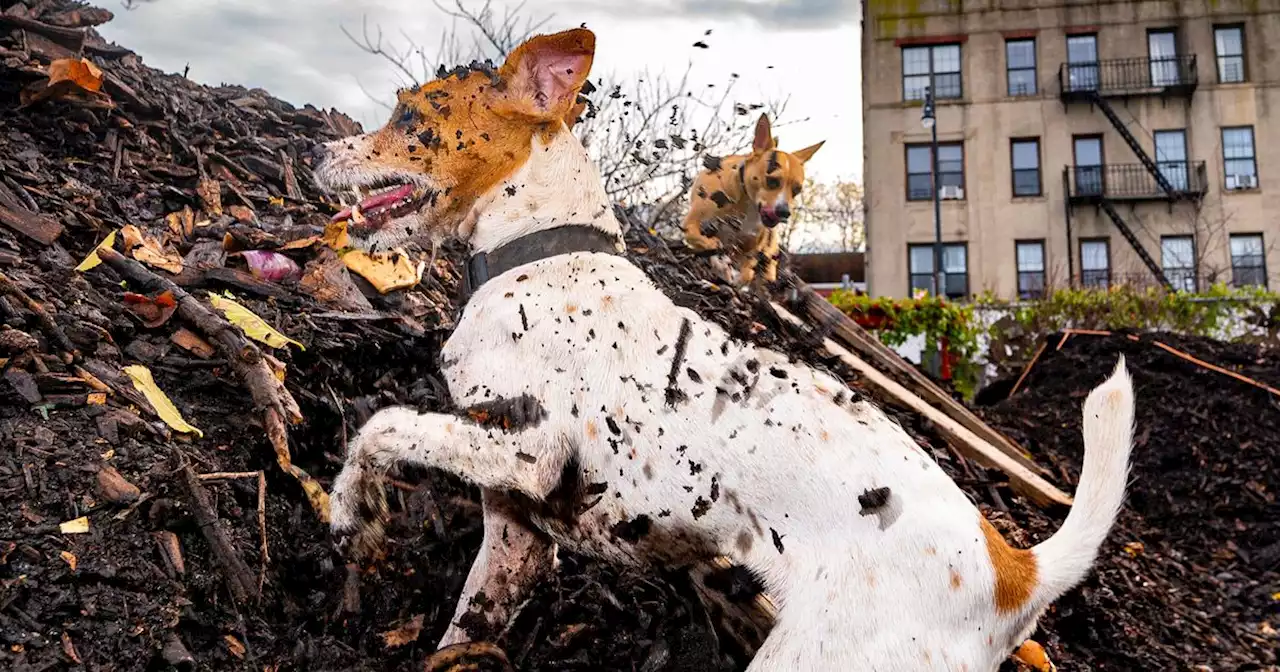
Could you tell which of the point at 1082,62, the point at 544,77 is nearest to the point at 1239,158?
the point at 1082,62

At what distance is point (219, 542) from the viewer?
2943 mm

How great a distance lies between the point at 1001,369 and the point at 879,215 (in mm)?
15245

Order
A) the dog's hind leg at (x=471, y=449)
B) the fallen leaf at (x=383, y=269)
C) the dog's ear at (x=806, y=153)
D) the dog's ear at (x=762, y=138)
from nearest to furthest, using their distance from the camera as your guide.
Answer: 1. the dog's hind leg at (x=471, y=449)
2. the fallen leaf at (x=383, y=269)
3. the dog's ear at (x=762, y=138)
4. the dog's ear at (x=806, y=153)

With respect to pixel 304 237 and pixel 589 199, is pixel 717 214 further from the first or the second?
pixel 589 199

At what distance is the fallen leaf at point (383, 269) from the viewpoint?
4922 mm

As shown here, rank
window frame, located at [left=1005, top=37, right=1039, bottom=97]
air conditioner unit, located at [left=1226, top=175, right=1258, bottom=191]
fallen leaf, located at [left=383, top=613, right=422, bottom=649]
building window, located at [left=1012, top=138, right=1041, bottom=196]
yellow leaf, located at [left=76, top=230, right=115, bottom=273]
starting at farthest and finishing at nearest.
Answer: building window, located at [left=1012, top=138, right=1041, bottom=196] < window frame, located at [left=1005, top=37, right=1039, bottom=97] < air conditioner unit, located at [left=1226, top=175, right=1258, bottom=191] < yellow leaf, located at [left=76, top=230, right=115, bottom=273] < fallen leaf, located at [left=383, top=613, right=422, bottom=649]

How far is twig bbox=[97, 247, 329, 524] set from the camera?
3.39 metres

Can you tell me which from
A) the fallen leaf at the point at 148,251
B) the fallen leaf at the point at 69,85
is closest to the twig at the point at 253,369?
the fallen leaf at the point at 148,251

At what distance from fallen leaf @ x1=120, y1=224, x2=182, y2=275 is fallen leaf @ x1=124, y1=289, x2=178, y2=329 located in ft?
1.31

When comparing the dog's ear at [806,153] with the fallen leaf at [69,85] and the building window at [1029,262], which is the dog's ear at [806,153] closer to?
the fallen leaf at [69,85]

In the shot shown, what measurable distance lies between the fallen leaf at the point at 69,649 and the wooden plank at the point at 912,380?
3.67 meters

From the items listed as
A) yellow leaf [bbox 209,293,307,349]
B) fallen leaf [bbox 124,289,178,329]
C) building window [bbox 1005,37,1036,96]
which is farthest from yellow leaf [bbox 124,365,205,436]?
building window [bbox 1005,37,1036,96]

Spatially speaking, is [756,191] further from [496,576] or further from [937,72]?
[937,72]

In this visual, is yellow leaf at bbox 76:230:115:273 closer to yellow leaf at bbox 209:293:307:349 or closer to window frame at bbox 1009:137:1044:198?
yellow leaf at bbox 209:293:307:349
